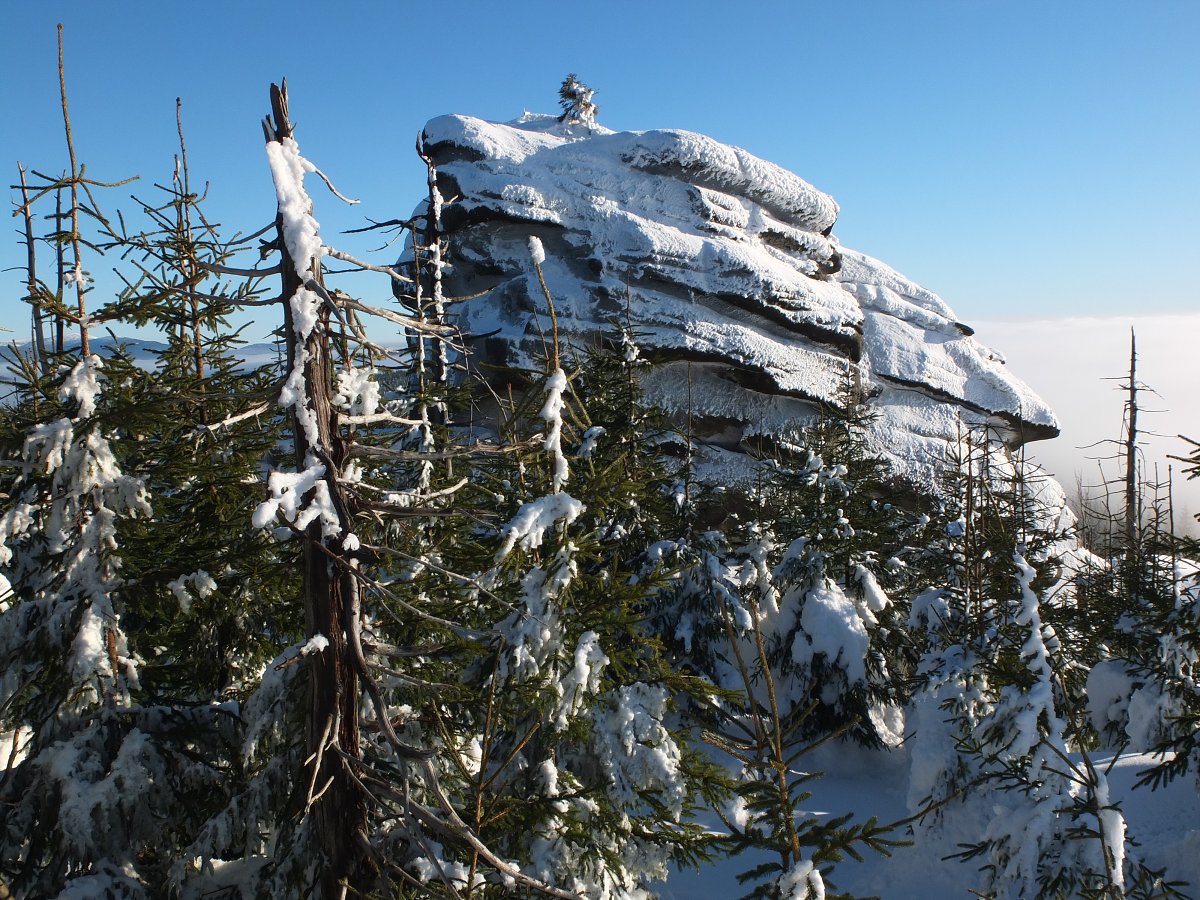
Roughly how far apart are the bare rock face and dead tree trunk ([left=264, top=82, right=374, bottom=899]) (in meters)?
23.0

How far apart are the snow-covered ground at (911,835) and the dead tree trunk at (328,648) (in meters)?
2.70

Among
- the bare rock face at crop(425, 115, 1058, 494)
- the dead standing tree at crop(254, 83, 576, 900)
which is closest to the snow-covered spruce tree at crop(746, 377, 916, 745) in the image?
the dead standing tree at crop(254, 83, 576, 900)

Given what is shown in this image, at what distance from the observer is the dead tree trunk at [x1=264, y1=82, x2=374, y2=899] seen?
4016 millimetres

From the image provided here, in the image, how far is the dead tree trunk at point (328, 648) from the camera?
4.02 metres

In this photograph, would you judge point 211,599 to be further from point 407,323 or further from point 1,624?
point 407,323

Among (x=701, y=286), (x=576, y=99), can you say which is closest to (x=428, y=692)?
(x=701, y=286)

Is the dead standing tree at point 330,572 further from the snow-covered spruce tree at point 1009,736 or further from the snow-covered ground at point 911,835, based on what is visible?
the snow-covered spruce tree at point 1009,736

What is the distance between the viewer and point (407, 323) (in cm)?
391

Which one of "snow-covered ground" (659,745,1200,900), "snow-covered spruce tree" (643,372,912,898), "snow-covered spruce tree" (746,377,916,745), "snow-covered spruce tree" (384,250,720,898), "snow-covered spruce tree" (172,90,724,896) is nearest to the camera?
"snow-covered spruce tree" (172,90,724,896)

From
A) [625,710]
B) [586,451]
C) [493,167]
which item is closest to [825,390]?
[493,167]

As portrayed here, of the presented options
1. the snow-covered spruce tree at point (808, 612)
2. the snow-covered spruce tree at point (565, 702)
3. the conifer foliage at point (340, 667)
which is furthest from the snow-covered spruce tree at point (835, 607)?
the snow-covered spruce tree at point (565, 702)

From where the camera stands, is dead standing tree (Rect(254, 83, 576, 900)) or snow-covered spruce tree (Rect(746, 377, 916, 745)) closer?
dead standing tree (Rect(254, 83, 576, 900))

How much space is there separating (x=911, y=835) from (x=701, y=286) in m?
24.8

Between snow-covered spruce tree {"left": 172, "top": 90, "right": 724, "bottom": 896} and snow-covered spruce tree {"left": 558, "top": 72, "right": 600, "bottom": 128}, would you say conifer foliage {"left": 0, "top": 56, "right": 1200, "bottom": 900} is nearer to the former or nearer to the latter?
snow-covered spruce tree {"left": 172, "top": 90, "right": 724, "bottom": 896}
